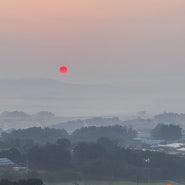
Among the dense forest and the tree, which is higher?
the tree

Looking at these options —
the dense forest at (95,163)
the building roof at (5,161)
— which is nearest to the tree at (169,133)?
the dense forest at (95,163)

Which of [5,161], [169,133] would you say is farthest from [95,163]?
[169,133]

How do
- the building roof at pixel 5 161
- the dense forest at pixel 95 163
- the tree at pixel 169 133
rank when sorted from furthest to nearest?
1. the tree at pixel 169 133
2. the building roof at pixel 5 161
3. the dense forest at pixel 95 163

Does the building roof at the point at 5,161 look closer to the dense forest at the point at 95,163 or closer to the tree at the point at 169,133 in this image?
the dense forest at the point at 95,163

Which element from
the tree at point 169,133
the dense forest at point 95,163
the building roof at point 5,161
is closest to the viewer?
the dense forest at point 95,163

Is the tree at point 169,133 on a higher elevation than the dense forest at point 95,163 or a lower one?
higher

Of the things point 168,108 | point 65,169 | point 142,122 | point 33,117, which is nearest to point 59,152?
point 65,169

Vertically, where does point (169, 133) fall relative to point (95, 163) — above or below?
above

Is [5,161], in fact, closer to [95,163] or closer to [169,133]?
[95,163]

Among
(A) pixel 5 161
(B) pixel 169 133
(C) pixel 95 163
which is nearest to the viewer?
(A) pixel 5 161

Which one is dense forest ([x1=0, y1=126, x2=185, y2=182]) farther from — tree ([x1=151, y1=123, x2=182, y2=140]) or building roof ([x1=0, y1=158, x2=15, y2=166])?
tree ([x1=151, y1=123, x2=182, y2=140])

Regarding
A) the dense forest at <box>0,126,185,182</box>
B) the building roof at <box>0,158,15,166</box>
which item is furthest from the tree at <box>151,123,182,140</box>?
the building roof at <box>0,158,15,166</box>

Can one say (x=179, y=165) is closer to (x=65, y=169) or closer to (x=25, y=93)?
(x=65, y=169)
